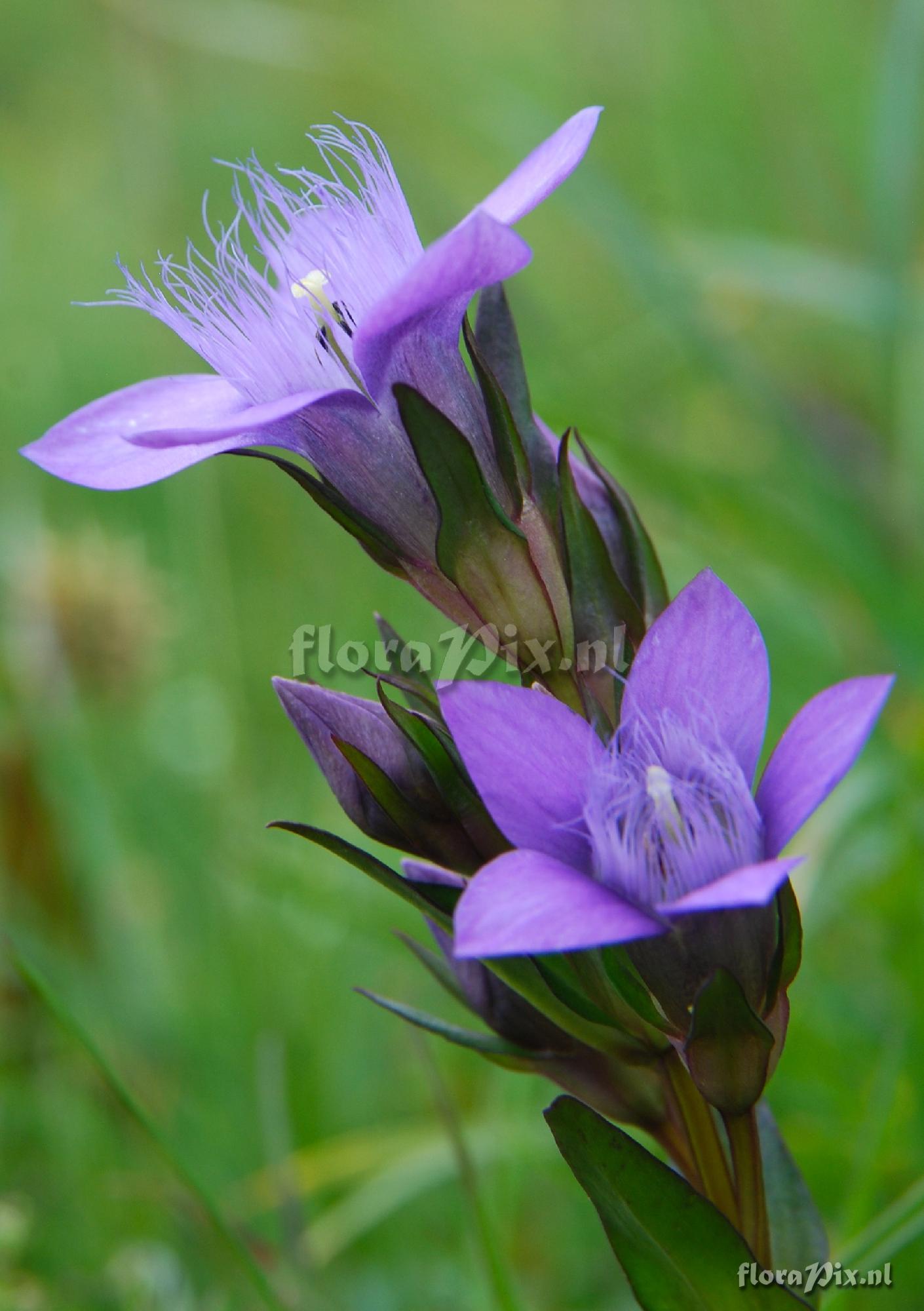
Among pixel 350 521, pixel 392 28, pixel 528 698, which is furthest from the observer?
pixel 392 28

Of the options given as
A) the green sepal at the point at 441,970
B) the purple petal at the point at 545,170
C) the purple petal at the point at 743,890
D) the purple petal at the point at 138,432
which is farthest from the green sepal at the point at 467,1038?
the purple petal at the point at 545,170

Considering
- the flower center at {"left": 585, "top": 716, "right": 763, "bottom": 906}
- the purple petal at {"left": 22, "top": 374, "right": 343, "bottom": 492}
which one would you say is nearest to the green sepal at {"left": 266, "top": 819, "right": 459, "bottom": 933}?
the flower center at {"left": 585, "top": 716, "right": 763, "bottom": 906}

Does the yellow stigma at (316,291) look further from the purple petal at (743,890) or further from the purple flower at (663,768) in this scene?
the purple petal at (743,890)

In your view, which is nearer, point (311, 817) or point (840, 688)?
point (840, 688)

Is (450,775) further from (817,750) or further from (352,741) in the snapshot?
(817,750)

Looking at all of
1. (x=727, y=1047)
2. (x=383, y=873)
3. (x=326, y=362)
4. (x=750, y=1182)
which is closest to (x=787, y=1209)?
(x=750, y=1182)

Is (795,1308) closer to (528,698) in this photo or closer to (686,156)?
(528,698)

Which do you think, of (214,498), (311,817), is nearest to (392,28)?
(214,498)
